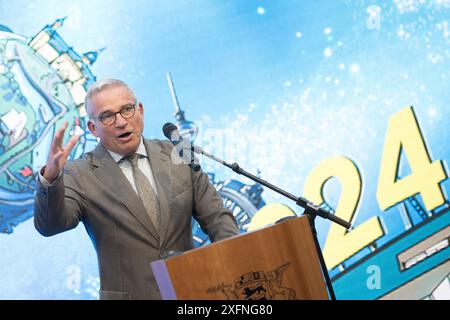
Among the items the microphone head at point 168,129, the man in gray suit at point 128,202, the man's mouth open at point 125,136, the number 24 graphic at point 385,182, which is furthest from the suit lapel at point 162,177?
the number 24 graphic at point 385,182

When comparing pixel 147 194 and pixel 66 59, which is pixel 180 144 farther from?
pixel 66 59

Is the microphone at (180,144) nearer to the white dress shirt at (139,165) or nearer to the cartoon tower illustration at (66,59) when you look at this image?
the white dress shirt at (139,165)

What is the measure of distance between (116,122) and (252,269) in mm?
896

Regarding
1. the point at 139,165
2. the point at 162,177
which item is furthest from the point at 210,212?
the point at 139,165

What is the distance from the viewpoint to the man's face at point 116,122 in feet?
7.64

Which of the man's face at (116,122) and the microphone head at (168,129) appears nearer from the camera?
the microphone head at (168,129)

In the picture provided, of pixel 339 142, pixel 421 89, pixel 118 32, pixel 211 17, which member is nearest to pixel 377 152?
pixel 339 142

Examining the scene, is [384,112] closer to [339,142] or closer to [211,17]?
[339,142]

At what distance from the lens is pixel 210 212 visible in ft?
7.96

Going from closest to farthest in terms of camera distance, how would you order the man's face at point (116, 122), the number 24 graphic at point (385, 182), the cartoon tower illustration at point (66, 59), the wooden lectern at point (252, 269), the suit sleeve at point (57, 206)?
the wooden lectern at point (252, 269)
the suit sleeve at point (57, 206)
the man's face at point (116, 122)
the number 24 graphic at point (385, 182)
the cartoon tower illustration at point (66, 59)

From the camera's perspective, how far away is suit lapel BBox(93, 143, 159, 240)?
2.26m

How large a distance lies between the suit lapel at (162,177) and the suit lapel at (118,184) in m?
0.05

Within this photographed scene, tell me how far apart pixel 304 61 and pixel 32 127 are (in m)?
1.77

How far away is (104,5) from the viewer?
3.99 meters
